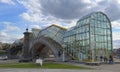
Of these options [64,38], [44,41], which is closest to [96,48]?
[64,38]

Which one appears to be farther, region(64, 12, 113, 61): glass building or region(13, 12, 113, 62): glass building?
region(13, 12, 113, 62): glass building

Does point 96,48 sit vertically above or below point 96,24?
below

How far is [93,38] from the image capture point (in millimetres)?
51469

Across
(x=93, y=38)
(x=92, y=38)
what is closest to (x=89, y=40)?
(x=92, y=38)

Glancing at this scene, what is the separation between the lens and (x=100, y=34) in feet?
173

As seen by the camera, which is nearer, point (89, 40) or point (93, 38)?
point (89, 40)

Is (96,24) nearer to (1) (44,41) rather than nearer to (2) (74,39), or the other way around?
(2) (74,39)

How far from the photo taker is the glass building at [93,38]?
50.8 metres

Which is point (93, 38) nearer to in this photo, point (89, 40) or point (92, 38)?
point (92, 38)

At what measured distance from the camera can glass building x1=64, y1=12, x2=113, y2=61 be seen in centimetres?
5084

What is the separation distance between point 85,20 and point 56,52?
37.2ft

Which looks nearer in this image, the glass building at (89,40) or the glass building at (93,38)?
the glass building at (93,38)

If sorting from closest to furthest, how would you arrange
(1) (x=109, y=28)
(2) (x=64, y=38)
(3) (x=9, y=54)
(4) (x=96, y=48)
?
(4) (x=96, y=48) → (1) (x=109, y=28) → (2) (x=64, y=38) → (3) (x=9, y=54)

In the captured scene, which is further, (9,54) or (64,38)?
(9,54)
